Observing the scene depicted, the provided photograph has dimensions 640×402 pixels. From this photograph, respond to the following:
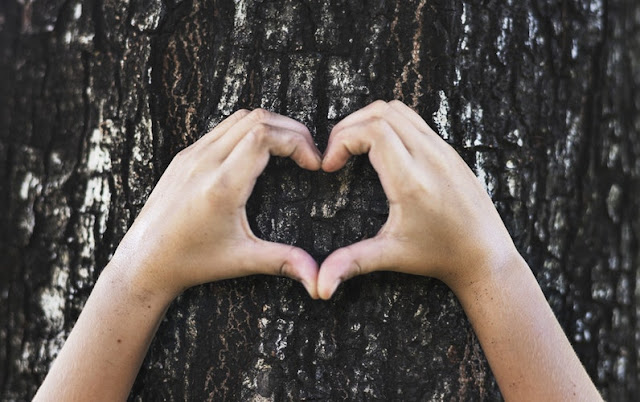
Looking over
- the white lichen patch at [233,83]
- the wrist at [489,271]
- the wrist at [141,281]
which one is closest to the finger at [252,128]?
the white lichen patch at [233,83]

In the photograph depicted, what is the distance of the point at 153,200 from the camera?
1457mm

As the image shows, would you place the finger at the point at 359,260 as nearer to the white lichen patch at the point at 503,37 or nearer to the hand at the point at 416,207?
the hand at the point at 416,207

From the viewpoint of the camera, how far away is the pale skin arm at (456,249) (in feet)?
4.46

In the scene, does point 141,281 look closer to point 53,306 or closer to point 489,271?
point 53,306

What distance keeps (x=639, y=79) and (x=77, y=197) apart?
1455 millimetres

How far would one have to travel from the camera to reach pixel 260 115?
140 cm

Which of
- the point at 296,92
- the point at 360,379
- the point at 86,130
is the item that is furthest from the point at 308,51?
the point at 360,379

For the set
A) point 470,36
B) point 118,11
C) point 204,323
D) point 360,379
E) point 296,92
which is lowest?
point 360,379

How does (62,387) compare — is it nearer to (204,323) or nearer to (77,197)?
(204,323)

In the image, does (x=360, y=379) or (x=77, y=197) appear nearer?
(x=360, y=379)

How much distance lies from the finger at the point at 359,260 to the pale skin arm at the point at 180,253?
0.04 metres

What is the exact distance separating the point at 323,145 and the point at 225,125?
208 mm

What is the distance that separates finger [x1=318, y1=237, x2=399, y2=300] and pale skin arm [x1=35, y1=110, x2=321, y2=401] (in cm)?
4

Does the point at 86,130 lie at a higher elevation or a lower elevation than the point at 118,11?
lower
